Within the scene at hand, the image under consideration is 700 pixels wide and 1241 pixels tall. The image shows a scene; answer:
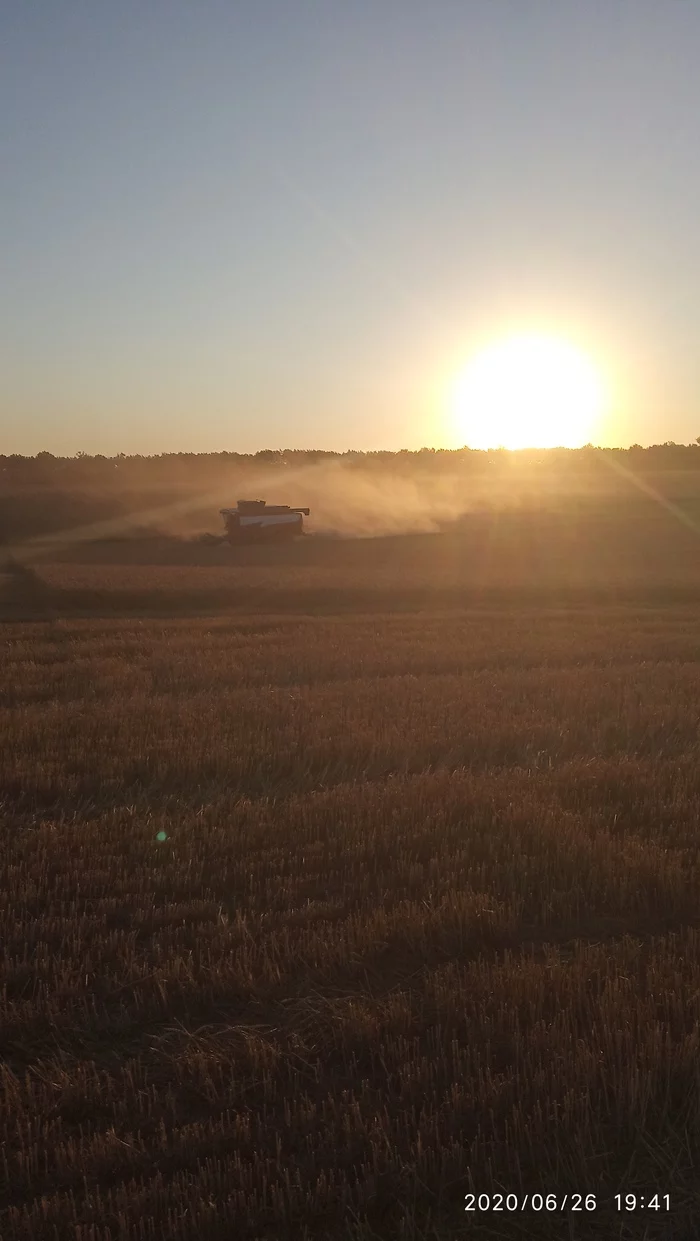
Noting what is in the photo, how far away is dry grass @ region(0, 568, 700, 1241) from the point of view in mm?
3545

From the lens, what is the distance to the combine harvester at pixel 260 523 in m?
45.7

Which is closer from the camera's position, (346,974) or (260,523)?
(346,974)

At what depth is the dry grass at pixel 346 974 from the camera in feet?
11.6

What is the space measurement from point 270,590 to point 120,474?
7704 centimetres

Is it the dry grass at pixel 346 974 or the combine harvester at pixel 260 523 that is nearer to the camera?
the dry grass at pixel 346 974

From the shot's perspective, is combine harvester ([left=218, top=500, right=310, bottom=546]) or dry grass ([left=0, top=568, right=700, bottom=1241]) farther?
combine harvester ([left=218, top=500, right=310, bottom=546])

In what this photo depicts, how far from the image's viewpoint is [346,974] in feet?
16.7

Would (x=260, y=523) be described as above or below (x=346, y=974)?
above

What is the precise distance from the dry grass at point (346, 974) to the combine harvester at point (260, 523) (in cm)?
3489

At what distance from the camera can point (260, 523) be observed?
4609 centimetres

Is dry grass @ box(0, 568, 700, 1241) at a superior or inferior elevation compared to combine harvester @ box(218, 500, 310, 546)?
inferior

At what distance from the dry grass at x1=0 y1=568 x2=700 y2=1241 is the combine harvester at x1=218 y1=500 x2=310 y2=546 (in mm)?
34887

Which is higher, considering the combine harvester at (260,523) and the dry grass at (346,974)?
the combine harvester at (260,523)

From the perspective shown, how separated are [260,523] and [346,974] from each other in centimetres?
4173
